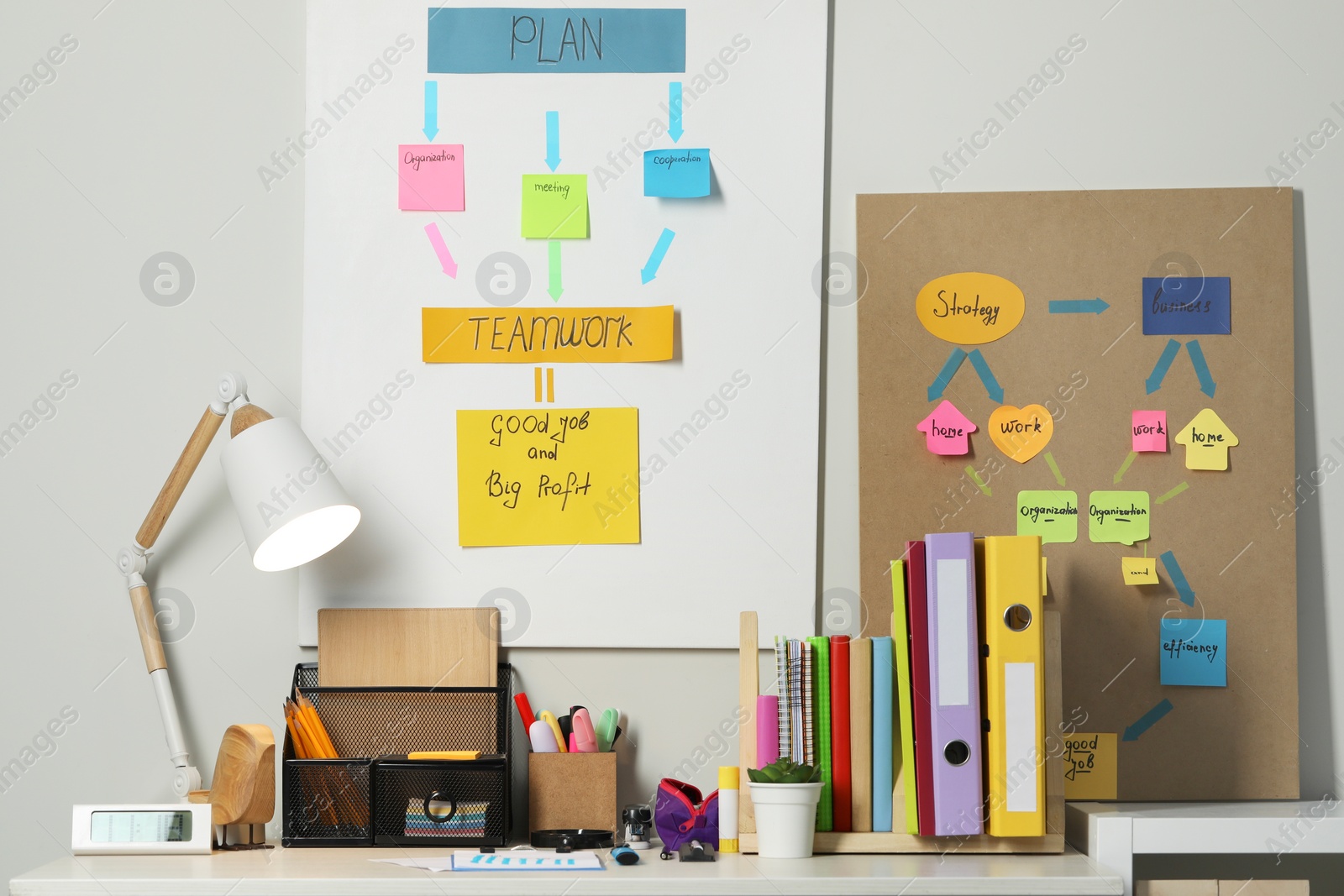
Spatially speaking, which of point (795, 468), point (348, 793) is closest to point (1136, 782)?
point (795, 468)

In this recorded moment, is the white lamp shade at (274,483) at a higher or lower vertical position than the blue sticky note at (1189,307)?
lower

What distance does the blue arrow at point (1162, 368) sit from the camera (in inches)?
48.4

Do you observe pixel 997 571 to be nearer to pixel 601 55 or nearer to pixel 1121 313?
pixel 1121 313

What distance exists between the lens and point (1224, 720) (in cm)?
119

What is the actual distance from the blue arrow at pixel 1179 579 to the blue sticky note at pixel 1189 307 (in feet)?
0.93

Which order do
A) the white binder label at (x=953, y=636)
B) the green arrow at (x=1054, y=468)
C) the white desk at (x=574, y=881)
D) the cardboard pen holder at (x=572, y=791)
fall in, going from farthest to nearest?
the green arrow at (x=1054, y=468) < the cardboard pen holder at (x=572, y=791) < the white binder label at (x=953, y=636) < the white desk at (x=574, y=881)

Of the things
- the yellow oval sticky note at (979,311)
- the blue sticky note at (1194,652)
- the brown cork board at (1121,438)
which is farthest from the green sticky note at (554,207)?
the blue sticky note at (1194,652)

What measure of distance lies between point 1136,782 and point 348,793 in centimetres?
92

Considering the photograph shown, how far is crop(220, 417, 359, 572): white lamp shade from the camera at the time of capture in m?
1.08

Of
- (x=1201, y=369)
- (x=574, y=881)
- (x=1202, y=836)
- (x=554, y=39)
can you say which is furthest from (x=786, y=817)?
(x=554, y=39)

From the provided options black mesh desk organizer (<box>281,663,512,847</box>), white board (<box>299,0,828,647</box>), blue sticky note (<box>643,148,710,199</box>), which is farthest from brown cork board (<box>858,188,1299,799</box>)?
black mesh desk organizer (<box>281,663,512,847</box>)

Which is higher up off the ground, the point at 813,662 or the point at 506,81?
the point at 506,81

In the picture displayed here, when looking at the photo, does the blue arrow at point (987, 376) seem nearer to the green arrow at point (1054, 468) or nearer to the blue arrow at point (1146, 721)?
the green arrow at point (1054, 468)

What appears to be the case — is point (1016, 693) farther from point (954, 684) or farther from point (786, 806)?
point (786, 806)
